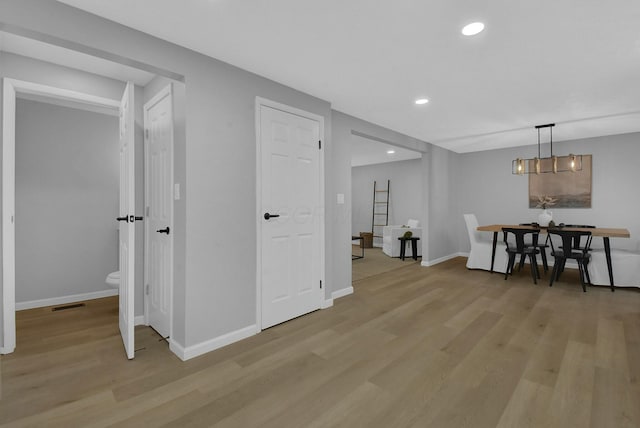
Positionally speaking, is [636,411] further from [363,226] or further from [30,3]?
[363,226]

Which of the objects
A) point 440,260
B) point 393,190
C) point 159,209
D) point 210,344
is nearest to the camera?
point 210,344

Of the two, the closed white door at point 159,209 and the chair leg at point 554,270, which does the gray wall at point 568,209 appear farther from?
the closed white door at point 159,209

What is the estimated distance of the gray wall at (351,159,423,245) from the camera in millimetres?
8297

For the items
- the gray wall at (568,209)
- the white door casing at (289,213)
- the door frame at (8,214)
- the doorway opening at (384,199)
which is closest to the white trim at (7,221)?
the door frame at (8,214)

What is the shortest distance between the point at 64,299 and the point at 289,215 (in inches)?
115

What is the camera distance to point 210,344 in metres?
2.41

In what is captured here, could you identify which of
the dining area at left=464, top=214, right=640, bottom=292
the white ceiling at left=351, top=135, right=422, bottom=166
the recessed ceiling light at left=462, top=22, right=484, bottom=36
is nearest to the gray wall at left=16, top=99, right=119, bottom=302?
Answer: the white ceiling at left=351, top=135, right=422, bottom=166

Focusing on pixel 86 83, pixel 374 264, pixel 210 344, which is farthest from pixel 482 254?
pixel 86 83

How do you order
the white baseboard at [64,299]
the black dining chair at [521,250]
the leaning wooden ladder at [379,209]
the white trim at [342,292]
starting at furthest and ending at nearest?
the leaning wooden ladder at [379,209] < the black dining chair at [521,250] < the white trim at [342,292] < the white baseboard at [64,299]

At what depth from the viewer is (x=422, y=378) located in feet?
6.66

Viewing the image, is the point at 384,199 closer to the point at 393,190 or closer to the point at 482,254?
the point at 393,190

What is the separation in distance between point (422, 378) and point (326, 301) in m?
1.55

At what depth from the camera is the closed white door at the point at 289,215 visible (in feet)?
9.36

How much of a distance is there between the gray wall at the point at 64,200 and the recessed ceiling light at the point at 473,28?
13.5ft
